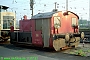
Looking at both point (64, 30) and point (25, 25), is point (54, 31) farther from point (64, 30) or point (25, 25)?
point (25, 25)

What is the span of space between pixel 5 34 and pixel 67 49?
6.71 m

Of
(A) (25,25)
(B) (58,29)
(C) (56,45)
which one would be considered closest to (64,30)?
(B) (58,29)

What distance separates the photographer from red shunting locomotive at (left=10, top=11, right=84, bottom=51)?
10534 mm

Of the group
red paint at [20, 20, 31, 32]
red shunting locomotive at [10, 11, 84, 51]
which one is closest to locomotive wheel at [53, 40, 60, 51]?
red shunting locomotive at [10, 11, 84, 51]

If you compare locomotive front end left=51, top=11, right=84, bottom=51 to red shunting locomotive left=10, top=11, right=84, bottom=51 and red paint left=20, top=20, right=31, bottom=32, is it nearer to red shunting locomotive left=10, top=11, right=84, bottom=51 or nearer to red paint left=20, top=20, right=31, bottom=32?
red shunting locomotive left=10, top=11, right=84, bottom=51

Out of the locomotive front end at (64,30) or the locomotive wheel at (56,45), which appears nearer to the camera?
the locomotive wheel at (56,45)

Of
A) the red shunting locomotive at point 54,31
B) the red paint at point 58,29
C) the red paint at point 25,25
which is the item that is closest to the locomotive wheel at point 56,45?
the red shunting locomotive at point 54,31

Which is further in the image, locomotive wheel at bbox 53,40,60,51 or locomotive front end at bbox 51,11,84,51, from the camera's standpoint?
locomotive front end at bbox 51,11,84,51

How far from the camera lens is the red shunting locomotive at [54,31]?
10.5 m

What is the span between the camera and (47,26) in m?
10.8

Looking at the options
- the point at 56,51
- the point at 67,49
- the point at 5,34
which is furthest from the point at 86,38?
the point at 5,34

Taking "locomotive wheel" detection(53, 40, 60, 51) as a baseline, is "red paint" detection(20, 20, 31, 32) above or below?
above

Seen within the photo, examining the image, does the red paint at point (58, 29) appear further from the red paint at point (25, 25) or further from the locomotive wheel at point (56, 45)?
the red paint at point (25, 25)

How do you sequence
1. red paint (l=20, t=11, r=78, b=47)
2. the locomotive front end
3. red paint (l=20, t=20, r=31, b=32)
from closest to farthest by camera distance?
the locomotive front end, red paint (l=20, t=11, r=78, b=47), red paint (l=20, t=20, r=31, b=32)
